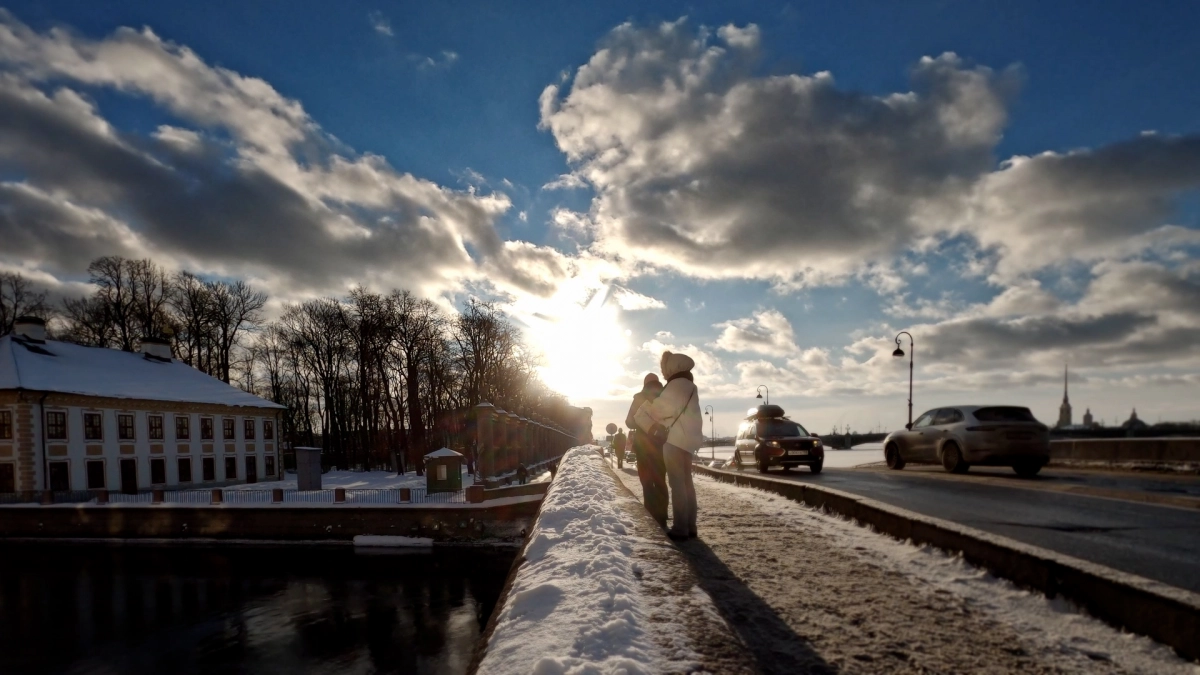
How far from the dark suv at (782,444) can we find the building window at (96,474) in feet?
118

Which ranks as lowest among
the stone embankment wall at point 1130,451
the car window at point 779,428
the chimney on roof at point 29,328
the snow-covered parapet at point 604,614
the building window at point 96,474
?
the building window at point 96,474

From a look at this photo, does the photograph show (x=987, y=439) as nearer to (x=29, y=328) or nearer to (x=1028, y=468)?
(x=1028, y=468)

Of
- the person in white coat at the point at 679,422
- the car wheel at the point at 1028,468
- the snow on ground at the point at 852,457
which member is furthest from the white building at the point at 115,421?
the car wheel at the point at 1028,468

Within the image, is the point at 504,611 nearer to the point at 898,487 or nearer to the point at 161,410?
the point at 898,487

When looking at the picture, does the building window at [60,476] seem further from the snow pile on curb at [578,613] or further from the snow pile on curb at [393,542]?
the snow pile on curb at [578,613]

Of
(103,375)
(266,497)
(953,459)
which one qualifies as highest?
(103,375)

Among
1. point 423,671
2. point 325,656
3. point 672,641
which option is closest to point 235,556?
point 325,656

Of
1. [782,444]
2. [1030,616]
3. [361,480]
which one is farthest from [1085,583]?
[361,480]

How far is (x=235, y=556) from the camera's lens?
26.5 metres

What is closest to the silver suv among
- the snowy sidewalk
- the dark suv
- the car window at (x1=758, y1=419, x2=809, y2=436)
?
the dark suv

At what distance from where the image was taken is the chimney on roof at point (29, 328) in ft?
120

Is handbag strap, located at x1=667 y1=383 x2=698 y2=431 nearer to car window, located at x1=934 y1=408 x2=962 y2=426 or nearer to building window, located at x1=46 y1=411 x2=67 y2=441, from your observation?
car window, located at x1=934 y1=408 x2=962 y2=426

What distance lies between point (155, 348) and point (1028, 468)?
51.2m

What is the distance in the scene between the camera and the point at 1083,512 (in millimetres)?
7734
